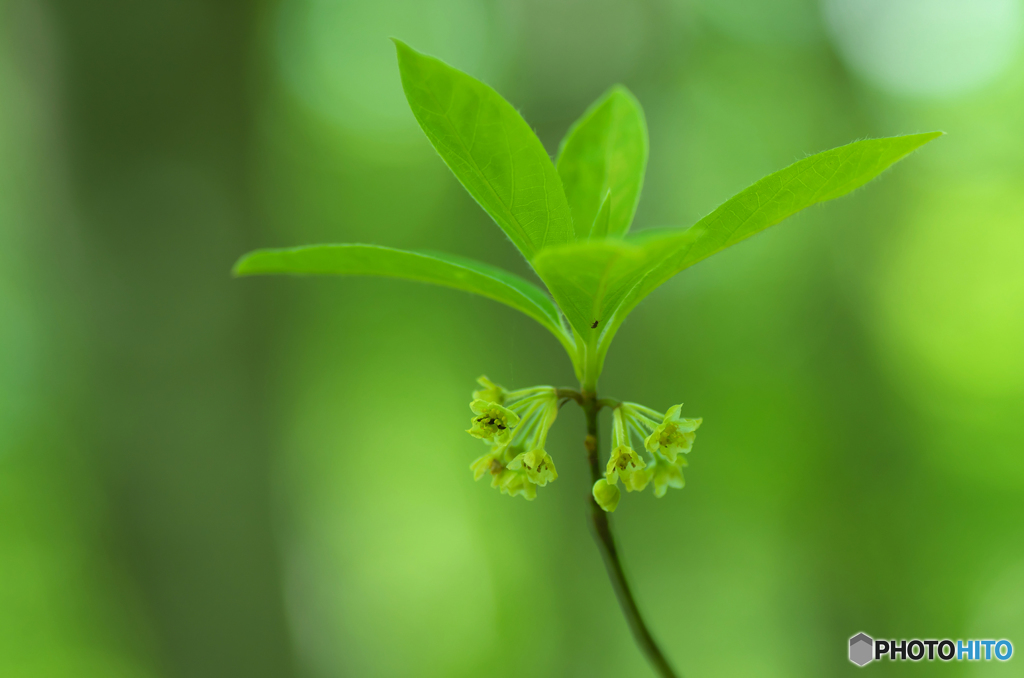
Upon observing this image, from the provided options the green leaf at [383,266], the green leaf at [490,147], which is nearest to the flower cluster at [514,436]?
the green leaf at [383,266]

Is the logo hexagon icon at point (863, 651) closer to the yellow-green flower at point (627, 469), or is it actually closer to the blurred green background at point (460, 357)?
the yellow-green flower at point (627, 469)

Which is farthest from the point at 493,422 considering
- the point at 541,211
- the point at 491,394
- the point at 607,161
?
the point at 607,161

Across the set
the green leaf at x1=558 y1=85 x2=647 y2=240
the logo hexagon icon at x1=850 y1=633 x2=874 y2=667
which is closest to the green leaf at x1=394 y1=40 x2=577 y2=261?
the green leaf at x1=558 y1=85 x2=647 y2=240

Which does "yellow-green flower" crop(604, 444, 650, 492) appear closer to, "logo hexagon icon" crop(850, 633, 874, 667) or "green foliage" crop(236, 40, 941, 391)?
"green foliage" crop(236, 40, 941, 391)

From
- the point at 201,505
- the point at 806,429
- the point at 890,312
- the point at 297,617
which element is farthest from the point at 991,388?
the point at 201,505

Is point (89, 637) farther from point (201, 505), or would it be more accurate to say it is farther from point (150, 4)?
point (150, 4)

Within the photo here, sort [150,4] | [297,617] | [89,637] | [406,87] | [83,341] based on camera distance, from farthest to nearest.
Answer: [89,637] < [297,617] < [83,341] < [150,4] < [406,87]

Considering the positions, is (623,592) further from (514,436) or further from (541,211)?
(541,211)
